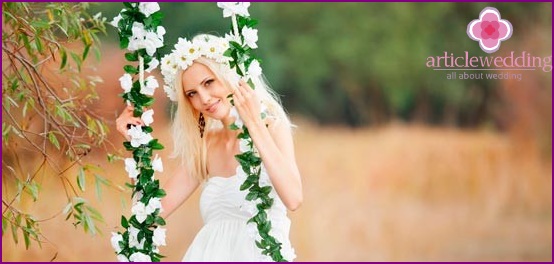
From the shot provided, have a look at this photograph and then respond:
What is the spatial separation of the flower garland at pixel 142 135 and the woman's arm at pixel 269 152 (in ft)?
0.83

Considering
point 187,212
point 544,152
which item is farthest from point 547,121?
point 187,212

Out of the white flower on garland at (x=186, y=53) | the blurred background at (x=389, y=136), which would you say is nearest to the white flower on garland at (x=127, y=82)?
the white flower on garland at (x=186, y=53)

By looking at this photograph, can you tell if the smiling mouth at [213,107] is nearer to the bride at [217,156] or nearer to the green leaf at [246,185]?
the bride at [217,156]

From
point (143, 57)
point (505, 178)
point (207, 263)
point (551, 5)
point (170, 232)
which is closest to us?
point (143, 57)

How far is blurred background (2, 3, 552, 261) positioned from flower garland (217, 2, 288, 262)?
12.1ft

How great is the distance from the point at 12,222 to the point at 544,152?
213 inches

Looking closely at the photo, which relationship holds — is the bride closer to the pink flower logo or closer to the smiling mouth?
the smiling mouth

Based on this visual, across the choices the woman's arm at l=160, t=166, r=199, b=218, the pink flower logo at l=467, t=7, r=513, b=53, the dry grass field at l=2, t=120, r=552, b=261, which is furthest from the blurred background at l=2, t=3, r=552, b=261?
the woman's arm at l=160, t=166, r=199, b=218

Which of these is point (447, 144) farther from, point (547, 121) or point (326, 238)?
point (326, 238)

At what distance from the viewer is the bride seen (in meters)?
2.54

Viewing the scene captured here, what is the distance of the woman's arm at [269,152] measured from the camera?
242 centimetres

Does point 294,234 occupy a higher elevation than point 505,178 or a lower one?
lower

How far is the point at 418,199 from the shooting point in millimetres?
7164

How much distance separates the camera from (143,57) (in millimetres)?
2486
